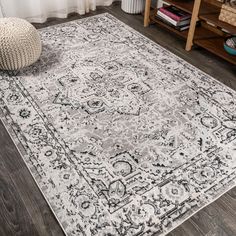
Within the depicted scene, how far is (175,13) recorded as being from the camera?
2771mm

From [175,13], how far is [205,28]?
0.34 m

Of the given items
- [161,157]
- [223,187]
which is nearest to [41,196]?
[161,157]

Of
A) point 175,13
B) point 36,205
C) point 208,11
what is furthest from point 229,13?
point 36,205

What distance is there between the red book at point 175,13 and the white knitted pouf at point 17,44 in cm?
128

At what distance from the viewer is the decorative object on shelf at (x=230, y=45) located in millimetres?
2364

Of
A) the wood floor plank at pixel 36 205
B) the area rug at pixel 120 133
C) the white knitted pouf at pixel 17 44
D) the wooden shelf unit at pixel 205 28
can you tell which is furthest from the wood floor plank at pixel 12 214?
the wooden shelf unit at pixel 205 28

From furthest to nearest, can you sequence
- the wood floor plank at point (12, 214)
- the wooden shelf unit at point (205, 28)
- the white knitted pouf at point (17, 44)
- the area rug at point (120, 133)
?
the wooden shelf unit at point (205, 28) → the white knitted pouf at point (17, 44) → the area rug at point (120, 133) → the wood floor plank at point (12, 214)

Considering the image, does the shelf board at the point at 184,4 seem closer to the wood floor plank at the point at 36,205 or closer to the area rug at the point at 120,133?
the area rug at the point at 120,133

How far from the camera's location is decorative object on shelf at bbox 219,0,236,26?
2.28 meters

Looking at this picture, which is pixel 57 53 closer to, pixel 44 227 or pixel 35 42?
pixel 35 42

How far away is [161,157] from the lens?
1716 millimetres

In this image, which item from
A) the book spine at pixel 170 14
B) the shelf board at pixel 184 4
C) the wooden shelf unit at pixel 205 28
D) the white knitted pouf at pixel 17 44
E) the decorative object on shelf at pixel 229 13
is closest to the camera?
the white knitted pouf at pixel 17 44

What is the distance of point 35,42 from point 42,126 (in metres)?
0.74

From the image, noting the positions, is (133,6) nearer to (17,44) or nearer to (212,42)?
(212,42)
